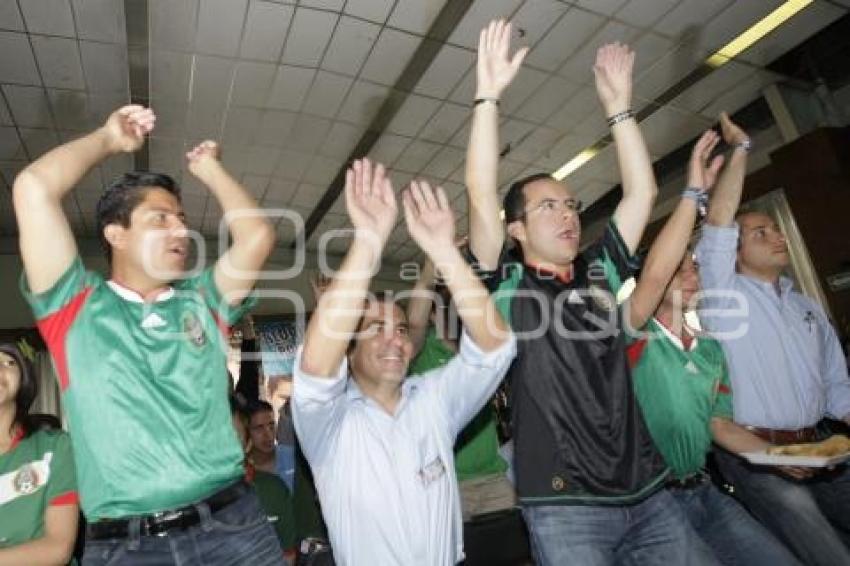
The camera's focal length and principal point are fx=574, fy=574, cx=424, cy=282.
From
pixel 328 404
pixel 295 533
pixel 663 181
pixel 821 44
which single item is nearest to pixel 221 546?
pixel 328 404

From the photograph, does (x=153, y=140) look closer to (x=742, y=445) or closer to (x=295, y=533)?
(x=295, y=533)

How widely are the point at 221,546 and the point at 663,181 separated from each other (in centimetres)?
797

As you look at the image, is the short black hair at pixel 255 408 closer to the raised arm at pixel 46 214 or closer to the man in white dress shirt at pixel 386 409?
the man in white dress shirt at pixel 386 409

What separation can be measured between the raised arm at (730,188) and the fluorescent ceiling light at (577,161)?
443cm

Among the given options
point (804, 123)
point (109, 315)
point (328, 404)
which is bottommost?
point (328, 404)

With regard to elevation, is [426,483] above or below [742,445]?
above

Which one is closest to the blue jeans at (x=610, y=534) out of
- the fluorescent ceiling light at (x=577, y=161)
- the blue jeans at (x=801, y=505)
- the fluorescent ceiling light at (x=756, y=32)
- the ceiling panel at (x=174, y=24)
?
the blue jeans at (x=801, y=505)

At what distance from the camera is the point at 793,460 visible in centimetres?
188

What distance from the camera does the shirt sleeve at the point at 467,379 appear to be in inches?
57.8

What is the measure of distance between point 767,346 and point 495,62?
1.54m

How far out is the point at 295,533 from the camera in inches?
108

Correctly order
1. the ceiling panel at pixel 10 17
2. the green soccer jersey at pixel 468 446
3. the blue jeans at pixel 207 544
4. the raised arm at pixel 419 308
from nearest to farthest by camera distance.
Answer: the blue jeans at pixel 207 544, the raised arm at pixel 419 308, the green soccer jersey at pixel 468 446, the ceiling panel at pixel 10 17

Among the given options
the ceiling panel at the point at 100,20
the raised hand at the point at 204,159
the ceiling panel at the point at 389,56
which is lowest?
the raised hand at the point at 204,159

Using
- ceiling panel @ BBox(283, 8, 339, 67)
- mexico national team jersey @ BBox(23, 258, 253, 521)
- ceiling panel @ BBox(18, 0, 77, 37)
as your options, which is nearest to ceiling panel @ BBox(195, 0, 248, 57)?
ceiling panel @ BBox(283, 8, 339, 67)
